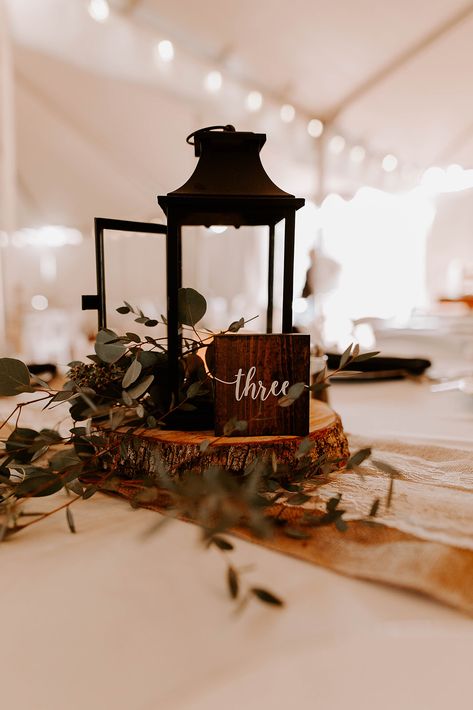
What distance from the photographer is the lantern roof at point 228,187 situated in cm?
56

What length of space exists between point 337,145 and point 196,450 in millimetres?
4312

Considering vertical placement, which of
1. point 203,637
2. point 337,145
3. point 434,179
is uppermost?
point 337,145

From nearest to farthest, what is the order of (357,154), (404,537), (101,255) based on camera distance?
(404,537), (101,255), (357,154)

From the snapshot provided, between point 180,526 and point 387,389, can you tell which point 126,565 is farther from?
point 387,389

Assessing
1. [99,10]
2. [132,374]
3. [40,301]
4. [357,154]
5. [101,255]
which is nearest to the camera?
→ [132,374]

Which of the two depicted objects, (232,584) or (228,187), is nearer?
(232,584)

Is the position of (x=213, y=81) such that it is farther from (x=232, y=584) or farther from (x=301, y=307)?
(x=232, y=584)

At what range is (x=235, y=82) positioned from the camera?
3.69 m

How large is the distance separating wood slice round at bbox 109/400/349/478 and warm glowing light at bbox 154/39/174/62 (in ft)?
11.7

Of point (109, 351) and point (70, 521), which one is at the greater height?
point (109, 351)

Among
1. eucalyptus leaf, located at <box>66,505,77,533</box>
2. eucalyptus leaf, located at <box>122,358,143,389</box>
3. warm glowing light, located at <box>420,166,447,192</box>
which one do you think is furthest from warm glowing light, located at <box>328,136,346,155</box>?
eucalyptus leaf, located at <box>66,505,77,533</box>

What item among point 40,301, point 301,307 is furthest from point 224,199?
point 40,301

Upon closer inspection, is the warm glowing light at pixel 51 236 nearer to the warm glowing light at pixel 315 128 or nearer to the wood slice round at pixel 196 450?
the warm glowing light at pixel 315 128

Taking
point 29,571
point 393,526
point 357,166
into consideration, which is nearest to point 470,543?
point 393,526
